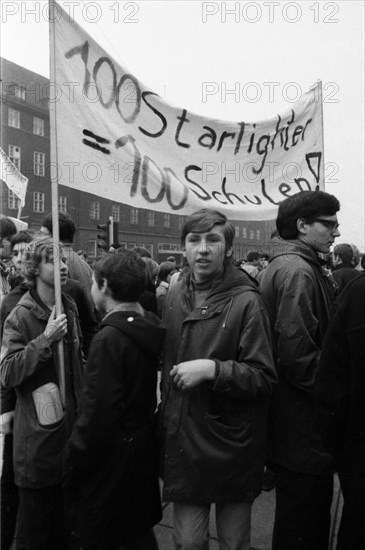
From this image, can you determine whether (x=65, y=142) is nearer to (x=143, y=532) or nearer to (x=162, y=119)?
(x=162, y=119)

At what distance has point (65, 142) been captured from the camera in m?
2.46

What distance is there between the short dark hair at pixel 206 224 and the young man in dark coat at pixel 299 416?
0.29 meters

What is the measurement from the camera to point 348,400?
1753mm

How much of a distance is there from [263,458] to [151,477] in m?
0.47

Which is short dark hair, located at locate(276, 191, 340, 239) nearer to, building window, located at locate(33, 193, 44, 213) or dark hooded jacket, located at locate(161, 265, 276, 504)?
dark hooded jacket, located at locate(161, 265, 276, 504)

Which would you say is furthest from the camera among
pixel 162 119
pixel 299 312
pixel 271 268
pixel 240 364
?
pixel 162 119

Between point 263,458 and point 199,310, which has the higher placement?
point 199,310

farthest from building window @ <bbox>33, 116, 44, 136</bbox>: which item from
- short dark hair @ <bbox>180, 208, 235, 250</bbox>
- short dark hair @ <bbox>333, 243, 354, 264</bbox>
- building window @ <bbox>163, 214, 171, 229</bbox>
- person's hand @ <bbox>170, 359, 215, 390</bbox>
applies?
person's hand @ <bbox>170, 359, 215, 390</bbox>

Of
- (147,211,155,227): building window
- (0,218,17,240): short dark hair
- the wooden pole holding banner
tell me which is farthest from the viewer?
(147,211,155,227): building window

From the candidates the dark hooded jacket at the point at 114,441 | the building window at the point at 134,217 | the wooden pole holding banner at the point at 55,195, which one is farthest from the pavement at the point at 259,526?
the building window at the point at 134,217

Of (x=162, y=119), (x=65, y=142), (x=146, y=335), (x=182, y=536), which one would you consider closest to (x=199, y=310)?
(x=146, y=335)

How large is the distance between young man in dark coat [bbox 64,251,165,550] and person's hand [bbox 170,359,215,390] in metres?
0.17

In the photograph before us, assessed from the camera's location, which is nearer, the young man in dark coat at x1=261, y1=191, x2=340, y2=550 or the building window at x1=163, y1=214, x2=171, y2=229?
the young man in dark coat at x1=261, y1=191, x2=340, y2=550

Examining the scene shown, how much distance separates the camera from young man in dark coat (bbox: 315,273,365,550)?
1663mm
